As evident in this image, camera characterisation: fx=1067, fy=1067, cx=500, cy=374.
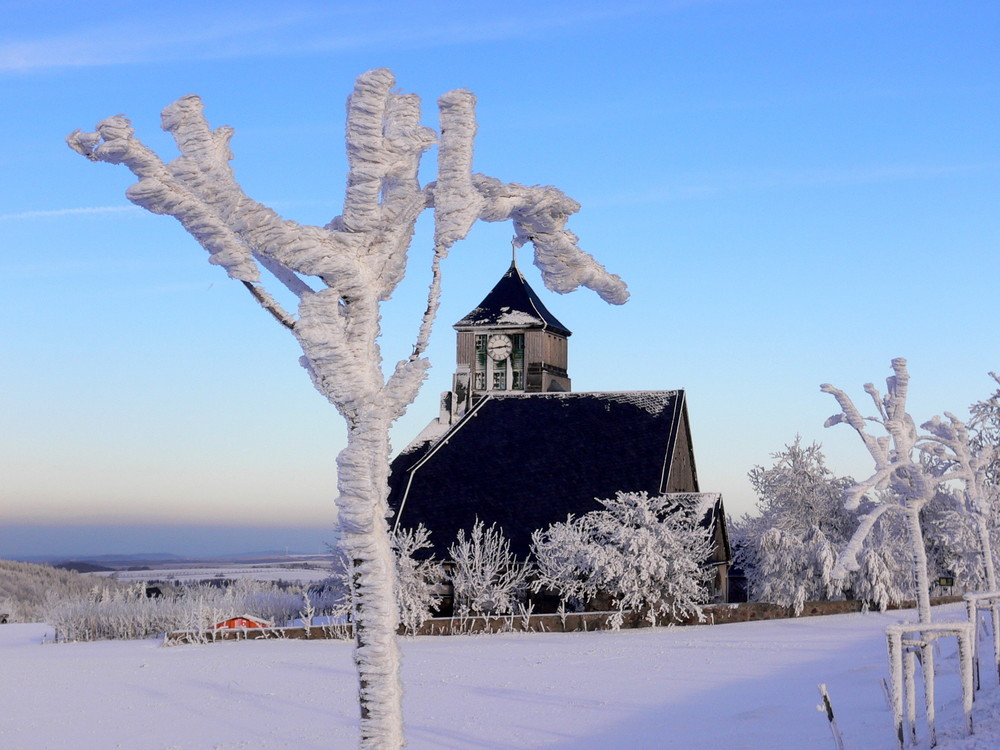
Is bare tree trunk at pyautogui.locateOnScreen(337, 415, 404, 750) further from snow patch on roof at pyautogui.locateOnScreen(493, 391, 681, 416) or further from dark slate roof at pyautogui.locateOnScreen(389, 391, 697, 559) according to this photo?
snow patch on roof at pyautogui.locateOnScreen(493, 391, 681, 416)

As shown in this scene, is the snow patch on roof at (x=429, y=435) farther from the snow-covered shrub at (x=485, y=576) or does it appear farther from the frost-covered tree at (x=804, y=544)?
the frost-covered tree at (x=804, y=544)

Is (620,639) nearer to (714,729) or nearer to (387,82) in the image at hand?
(714,729)

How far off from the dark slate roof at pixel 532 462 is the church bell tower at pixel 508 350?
3068mm

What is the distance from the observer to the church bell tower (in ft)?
142

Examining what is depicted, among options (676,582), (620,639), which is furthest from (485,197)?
(676,582)

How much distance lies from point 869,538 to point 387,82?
28.6m

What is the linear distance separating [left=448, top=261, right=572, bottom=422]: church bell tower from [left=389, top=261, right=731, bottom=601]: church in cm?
5

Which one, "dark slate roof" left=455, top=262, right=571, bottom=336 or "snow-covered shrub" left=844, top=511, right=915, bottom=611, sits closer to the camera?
"snow-covered shrub" left=844, top=511, right=915, bottom=611

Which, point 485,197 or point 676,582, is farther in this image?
point 676,582

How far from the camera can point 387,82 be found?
8141 mm

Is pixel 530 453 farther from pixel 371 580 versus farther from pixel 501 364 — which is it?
pixel 371 580

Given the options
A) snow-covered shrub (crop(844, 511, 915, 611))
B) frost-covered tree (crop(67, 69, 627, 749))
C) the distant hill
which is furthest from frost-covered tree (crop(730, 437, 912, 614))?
the distant hill

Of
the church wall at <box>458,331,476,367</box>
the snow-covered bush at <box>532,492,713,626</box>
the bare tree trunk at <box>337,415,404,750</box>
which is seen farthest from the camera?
the church wall at <box>458,331,476,367</box>

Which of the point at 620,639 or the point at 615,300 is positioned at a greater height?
the point at 615,300
